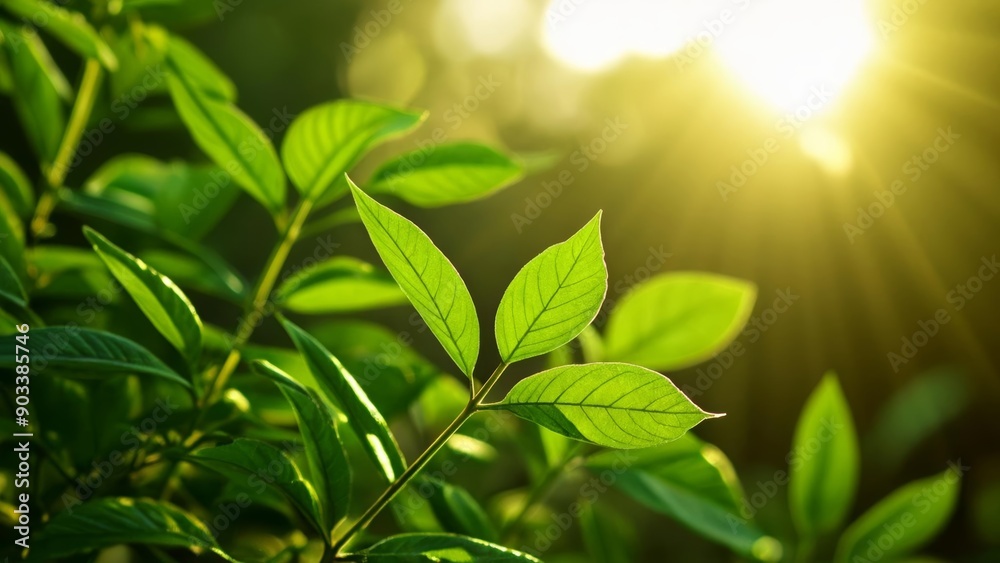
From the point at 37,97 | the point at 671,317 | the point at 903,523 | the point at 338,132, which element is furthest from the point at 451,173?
the point at 903,523

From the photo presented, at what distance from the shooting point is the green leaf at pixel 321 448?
56 cm

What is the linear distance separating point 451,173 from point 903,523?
2.68ft

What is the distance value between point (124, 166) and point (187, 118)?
0.48 m

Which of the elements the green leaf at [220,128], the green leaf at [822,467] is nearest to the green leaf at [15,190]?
the green leaf at [220,128]

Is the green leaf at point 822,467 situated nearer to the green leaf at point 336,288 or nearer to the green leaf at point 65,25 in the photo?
the green leaf at point 336,288

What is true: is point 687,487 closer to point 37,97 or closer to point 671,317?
point 671,317

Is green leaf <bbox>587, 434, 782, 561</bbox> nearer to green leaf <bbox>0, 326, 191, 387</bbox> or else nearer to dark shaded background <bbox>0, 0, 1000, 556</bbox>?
dark shaded background <bbox>0, 0, 1000, 556</bbox>

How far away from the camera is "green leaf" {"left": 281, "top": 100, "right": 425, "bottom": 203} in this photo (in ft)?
2.43

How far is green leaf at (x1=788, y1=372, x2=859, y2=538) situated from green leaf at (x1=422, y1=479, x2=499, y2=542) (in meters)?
0.53

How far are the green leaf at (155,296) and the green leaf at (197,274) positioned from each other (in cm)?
24

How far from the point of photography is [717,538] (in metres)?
0.83

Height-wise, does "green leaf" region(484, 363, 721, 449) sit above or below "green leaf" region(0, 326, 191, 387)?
above

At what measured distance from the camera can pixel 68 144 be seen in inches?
37.5

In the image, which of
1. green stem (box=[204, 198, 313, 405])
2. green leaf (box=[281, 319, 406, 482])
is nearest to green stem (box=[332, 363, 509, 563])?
green leaf (box=[281, 319, 406, 482])
